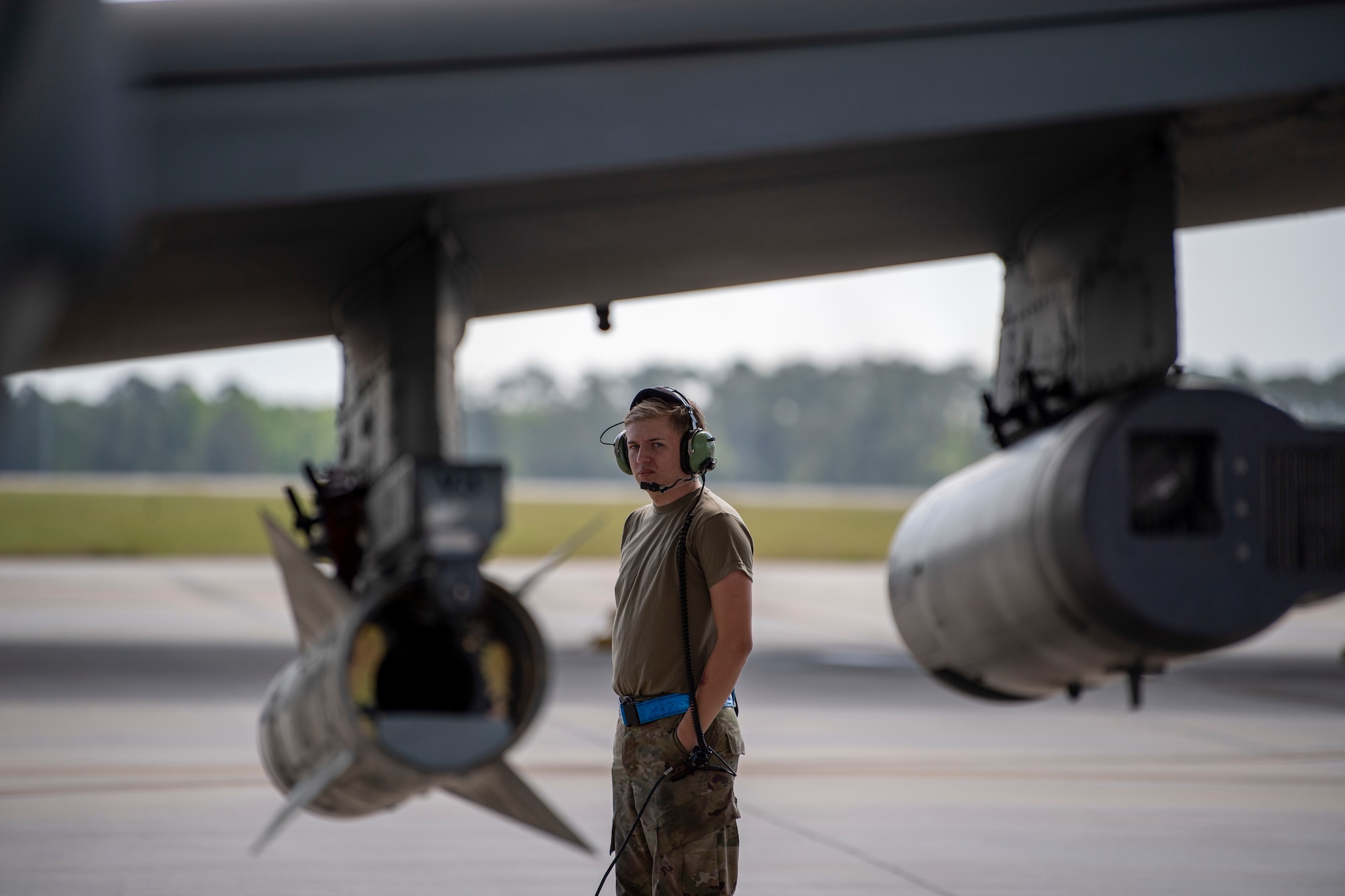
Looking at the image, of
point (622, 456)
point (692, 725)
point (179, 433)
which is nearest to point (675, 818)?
point (692, 725)

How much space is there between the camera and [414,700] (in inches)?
142

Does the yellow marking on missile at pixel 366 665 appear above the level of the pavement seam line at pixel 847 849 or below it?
above

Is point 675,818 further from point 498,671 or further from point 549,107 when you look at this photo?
point 549,107

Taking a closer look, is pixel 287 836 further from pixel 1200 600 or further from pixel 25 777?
pixel 1200 600

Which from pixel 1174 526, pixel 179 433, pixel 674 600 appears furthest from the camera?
pixel 179 433

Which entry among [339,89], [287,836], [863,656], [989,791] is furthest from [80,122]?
[863,656]

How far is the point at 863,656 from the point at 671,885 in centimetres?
1313

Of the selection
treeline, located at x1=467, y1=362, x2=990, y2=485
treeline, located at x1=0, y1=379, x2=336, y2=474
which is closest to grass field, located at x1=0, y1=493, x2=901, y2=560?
treeline, located at x1=0, y1=379, x2=336, y2=474

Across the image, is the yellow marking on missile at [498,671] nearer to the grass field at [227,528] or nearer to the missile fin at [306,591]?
the missile fin at [306,591]

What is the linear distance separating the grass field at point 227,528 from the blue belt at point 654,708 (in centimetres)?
4177

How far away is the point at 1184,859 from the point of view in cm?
547

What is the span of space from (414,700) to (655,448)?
1.11 metres

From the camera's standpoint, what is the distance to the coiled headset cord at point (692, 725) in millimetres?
2826

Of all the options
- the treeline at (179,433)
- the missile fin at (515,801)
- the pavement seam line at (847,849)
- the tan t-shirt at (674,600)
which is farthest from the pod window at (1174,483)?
the treeline at (179,433)
